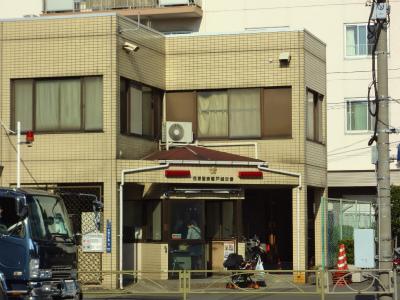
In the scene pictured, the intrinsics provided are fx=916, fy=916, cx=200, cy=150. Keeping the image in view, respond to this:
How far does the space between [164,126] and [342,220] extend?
7.41m

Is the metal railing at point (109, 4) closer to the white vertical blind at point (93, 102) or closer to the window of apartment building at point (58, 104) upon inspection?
the window of apartment building at point (58, 104)

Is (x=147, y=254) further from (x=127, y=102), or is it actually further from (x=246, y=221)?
(x=246, y=221)

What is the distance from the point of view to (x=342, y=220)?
31578 millimetres

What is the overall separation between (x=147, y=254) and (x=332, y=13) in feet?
63.1

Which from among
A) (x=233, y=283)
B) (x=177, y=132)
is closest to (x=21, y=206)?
(x=233, y=283)

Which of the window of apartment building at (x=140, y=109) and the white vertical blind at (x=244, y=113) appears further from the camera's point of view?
the white vertical blind at (x=244, y=113)

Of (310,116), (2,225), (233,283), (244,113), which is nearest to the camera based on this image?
(2,225)

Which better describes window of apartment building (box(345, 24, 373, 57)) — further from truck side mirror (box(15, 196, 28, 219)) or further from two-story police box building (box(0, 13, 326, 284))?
truck side mirror (box(15, 196, 28, 219))

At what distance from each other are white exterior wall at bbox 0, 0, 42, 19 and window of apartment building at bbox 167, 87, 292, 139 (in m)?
18.4

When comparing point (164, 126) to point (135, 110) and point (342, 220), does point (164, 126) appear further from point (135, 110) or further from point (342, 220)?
point (342, 220)

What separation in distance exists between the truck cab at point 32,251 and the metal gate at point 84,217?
674 centimetres

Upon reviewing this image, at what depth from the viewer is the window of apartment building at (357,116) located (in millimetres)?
41375

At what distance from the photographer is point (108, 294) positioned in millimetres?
24125

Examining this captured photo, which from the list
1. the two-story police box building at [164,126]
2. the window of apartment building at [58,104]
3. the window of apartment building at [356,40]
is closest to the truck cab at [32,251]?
the two-story police box building at [164,126]
